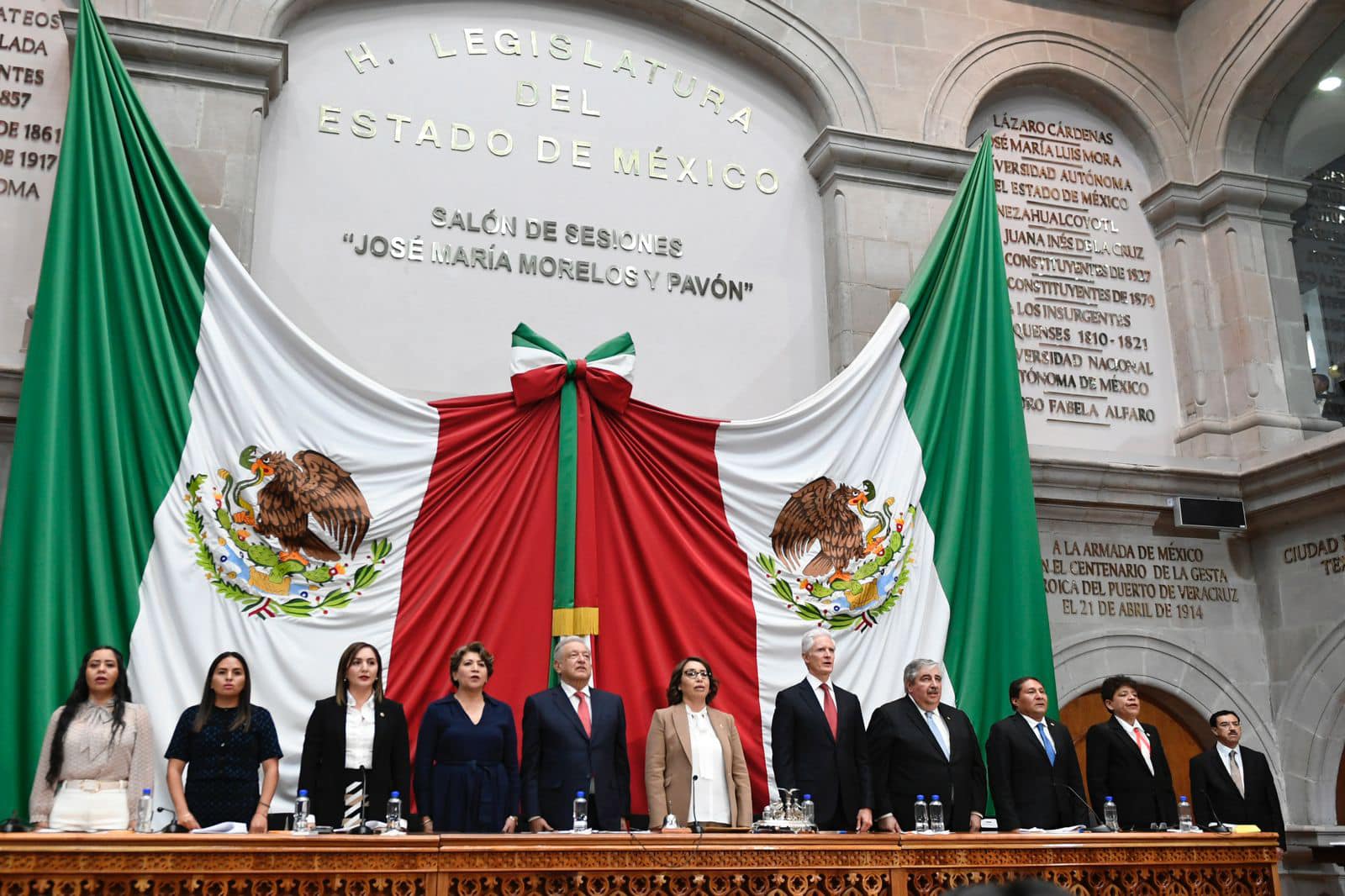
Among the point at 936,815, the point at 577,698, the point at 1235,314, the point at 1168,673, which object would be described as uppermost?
the point at 1235,314

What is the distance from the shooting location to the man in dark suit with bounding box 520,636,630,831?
4.83 m

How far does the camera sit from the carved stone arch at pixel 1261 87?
820 centimetres

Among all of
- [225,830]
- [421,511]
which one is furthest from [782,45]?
[225,830]

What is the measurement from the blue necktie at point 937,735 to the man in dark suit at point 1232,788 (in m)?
1.72

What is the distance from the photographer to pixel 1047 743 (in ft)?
17.5

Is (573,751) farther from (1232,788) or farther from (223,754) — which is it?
(1232,788)

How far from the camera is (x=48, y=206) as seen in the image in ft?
21.0

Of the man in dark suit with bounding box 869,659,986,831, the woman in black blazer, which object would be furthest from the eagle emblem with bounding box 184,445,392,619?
the man in dark suit with bounding box 869,659,986,831

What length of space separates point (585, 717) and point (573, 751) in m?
0.16

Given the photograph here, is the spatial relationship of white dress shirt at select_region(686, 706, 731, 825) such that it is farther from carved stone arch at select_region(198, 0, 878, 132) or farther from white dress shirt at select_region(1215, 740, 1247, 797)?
carved stone arch at select_region(198, 0, 878, 132)

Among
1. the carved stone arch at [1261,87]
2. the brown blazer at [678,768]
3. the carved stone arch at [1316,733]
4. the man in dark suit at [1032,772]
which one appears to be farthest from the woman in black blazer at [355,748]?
the carved stone arch at [1261,87]

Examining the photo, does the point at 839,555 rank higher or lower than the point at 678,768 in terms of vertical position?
higher

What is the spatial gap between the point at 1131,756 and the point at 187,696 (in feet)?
13.2

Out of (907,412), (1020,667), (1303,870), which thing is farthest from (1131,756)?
(1303,870)
